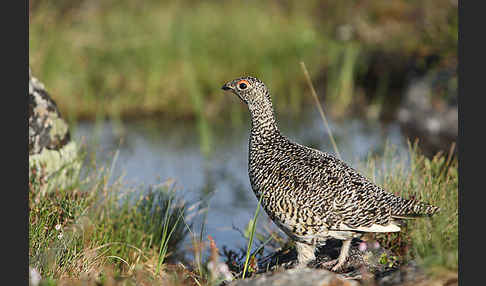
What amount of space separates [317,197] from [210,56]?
30.2ft

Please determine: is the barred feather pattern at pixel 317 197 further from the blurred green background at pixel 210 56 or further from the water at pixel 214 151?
the blurred green background at pixel 210 56

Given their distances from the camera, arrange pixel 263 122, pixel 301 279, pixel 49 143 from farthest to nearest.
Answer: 1. pixel 49 143
2. pixel 263 122
3. pixel 301 279

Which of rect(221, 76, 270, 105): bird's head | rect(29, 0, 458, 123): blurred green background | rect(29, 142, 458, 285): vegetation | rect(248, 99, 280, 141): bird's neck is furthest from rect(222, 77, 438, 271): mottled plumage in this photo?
rect(29, 0, 458, 123): blurred green background

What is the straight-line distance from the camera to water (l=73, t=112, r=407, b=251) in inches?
307

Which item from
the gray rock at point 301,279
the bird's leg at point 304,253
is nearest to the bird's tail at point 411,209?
the bird's leg at point 304,253

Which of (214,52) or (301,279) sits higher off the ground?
(214,52)

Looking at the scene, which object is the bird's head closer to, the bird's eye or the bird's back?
the bird's eye

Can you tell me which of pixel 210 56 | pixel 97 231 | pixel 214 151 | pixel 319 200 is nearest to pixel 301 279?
pixel 319 200

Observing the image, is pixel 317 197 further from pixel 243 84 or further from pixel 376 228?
pixel 243 84

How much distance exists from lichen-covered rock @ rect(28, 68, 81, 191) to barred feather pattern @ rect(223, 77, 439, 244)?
6.80ft

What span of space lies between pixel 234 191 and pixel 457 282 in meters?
5.48

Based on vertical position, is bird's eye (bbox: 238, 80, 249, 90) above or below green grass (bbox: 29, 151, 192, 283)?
above

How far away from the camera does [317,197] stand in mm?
4395

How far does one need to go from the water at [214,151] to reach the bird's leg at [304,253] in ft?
6.01
